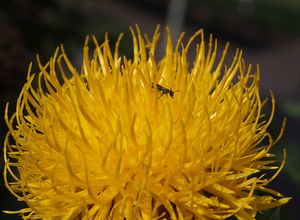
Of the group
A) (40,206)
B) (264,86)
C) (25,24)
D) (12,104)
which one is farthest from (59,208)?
(264,86)

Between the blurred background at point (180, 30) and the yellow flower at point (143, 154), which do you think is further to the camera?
the blurred background at point (180, 30)

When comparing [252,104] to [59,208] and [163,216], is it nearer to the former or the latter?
[163,216]

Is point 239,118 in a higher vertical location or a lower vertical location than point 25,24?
lower

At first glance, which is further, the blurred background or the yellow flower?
the blurred background

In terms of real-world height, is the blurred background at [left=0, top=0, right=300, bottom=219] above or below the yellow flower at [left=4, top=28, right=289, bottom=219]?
above

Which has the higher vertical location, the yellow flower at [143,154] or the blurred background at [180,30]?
the blurred background at [180,30]
